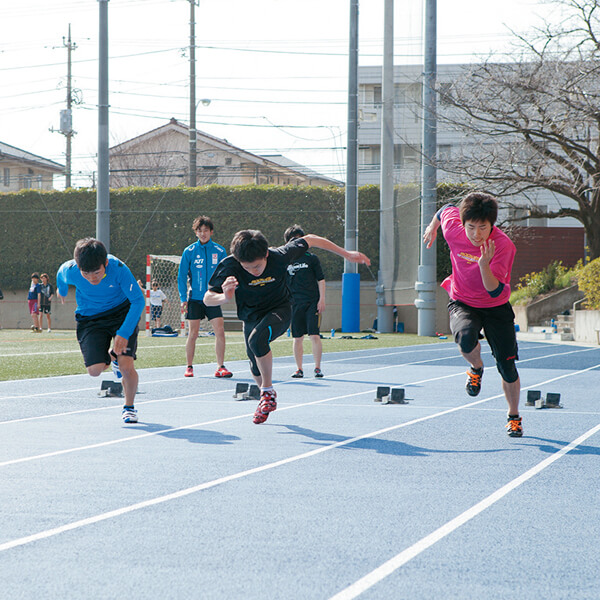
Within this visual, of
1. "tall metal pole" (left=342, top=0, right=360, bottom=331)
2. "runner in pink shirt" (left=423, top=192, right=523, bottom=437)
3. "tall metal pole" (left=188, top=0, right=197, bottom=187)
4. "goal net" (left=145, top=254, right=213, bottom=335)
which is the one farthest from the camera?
"tall metal pole" (left=188, top=0, right=197, bottom=187)

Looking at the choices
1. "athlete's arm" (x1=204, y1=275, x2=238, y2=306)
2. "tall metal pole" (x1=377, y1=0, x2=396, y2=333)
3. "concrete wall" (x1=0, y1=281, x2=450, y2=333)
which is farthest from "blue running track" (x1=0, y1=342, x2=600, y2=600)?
"concrete wall" (x1=0, y1=281, x2=450, y2=333)

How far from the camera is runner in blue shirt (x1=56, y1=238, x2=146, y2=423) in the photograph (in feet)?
23.4

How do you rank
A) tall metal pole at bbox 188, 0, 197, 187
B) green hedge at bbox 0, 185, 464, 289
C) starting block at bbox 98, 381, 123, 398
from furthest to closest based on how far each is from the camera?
tall metal pole at bbox 188, 0, 197, 187
green hedge at bbox 0, 185, 464, 289
starting block at bbox 98, 381, 123, 398

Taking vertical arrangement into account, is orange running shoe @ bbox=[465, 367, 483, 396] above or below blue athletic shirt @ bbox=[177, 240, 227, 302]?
below

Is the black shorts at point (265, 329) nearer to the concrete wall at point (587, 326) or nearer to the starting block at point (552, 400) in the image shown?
the starting block at point (552, 400)

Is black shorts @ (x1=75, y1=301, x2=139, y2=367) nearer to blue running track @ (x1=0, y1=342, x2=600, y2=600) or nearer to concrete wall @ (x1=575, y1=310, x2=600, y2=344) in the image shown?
blue running track @ (x1=0, y1=342, x2=600, y2=600)

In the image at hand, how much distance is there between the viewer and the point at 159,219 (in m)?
35.1

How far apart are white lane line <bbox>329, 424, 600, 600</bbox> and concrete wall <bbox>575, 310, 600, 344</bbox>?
1753 cm

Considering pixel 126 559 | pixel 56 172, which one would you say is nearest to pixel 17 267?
pixel 56 172

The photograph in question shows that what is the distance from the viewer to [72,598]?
3.16m

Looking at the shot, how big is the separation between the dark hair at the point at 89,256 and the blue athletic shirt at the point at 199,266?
468 cm

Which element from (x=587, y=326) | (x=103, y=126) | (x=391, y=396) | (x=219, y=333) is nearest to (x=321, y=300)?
(x=219, y=333)

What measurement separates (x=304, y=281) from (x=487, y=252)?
18.6 ft

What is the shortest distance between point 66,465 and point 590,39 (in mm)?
21774
